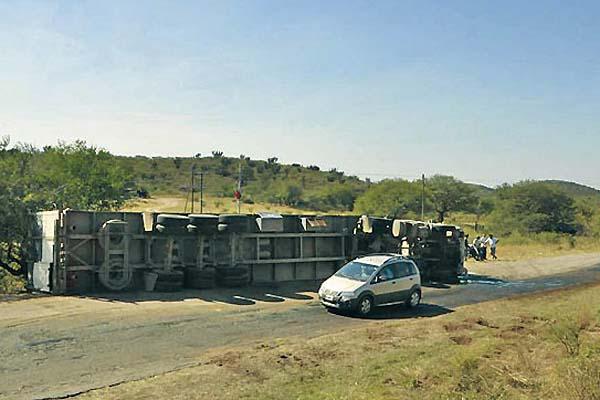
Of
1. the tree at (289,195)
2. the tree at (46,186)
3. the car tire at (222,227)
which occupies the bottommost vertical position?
the car tire at (222,227)

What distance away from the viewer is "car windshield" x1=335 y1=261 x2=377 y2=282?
19047mm

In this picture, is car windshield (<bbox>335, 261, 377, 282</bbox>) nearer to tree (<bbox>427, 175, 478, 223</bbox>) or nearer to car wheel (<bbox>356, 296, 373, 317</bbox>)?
car wheel (<bbox>356, 296, 373, 317</bbox>)

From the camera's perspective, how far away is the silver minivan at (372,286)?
18.4 m

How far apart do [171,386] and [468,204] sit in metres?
70.9

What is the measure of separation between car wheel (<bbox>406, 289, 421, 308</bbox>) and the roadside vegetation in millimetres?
12959

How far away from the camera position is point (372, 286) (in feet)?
61.6

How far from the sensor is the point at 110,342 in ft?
45.3

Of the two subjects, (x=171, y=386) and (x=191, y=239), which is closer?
(x=171, y=386)

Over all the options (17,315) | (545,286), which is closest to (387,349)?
(17,315)

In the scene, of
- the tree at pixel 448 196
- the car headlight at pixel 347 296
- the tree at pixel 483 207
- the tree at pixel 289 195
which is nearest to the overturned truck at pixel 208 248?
the car headlight at pixel 347 296

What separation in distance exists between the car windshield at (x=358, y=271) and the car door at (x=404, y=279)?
0.93 metres

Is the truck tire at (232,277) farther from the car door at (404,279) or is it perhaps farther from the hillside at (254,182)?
the hillside at (254,182)

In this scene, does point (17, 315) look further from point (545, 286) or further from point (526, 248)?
point (526, 248)

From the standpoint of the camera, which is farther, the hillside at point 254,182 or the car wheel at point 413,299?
the hillside at point 254,182
